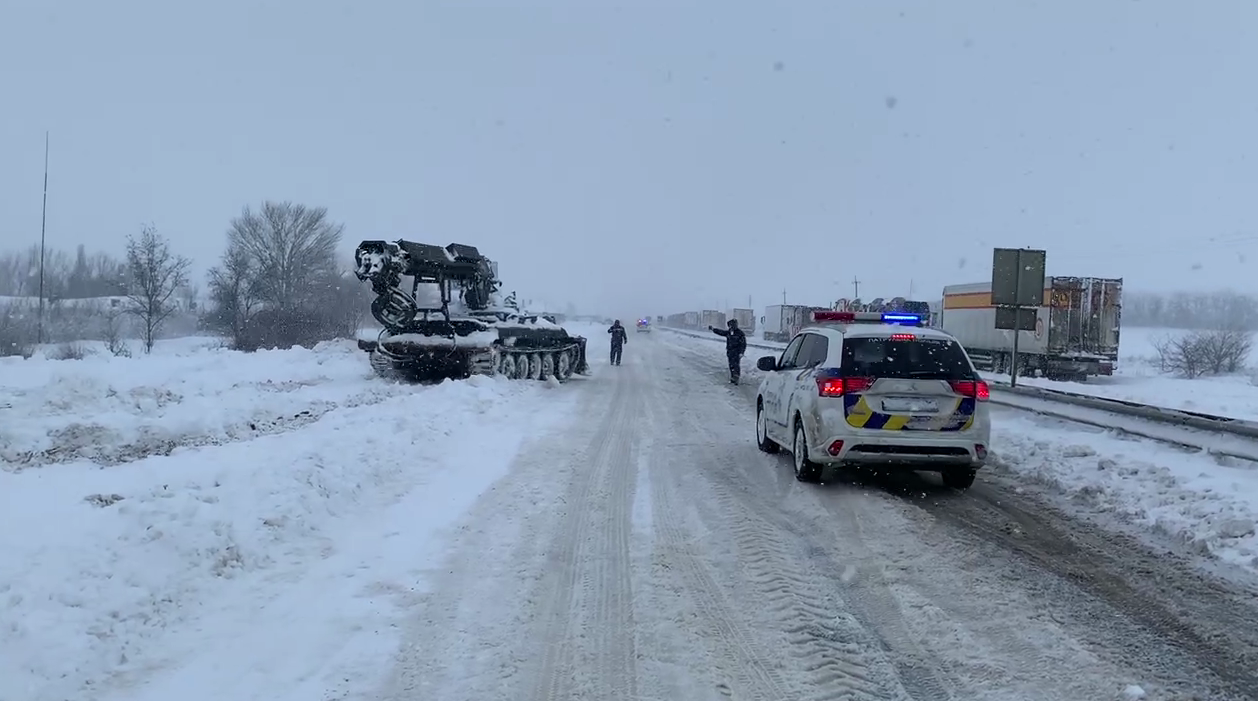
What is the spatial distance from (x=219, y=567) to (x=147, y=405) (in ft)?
29.9

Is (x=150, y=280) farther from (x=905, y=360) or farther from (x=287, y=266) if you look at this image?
(x=905, y=360)

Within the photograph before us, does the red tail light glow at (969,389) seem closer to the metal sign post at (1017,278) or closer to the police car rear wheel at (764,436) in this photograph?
the police car rear wheel at (764,436)

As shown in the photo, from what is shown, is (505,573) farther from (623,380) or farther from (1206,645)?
(623,380)

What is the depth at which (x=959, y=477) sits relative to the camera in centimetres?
862

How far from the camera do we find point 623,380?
24.0 m

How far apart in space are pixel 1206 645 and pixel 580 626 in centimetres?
342

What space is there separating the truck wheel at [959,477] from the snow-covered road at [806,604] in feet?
0.55

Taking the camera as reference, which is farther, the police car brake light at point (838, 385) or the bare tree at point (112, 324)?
the bare tree at point (112, 324)

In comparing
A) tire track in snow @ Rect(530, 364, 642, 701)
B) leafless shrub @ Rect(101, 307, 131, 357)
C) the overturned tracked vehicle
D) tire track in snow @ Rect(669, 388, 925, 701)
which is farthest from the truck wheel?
leafless shrub @ Rect(101, 307, 131, 357)

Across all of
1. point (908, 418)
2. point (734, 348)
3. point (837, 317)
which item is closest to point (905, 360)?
point (908, 418)

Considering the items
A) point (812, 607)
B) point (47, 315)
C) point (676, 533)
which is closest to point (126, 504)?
point (676, 533)

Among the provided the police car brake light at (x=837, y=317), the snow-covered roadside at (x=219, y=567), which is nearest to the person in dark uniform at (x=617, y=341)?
the police car brake light at (x=837, y=317)

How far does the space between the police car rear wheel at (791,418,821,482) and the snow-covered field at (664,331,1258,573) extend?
250cm

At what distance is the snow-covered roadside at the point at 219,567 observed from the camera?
3.95 m
